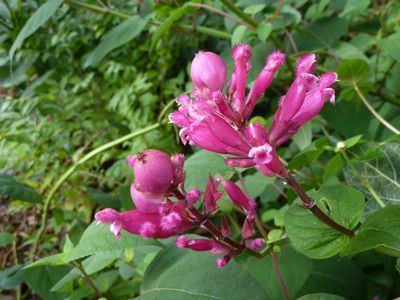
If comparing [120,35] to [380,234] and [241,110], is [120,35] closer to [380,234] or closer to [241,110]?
[241,110]

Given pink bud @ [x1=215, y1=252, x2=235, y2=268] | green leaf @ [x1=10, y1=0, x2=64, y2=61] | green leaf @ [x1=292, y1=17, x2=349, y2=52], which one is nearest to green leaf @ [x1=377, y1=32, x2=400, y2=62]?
green leaf @ [x1=292, y1=17, x2=349, y2=52]

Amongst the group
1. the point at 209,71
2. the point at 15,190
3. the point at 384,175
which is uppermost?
the point at 209,71

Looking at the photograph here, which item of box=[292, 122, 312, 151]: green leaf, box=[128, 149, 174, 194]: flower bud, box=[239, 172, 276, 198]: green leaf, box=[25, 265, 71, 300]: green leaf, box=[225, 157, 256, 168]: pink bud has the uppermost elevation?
box=[128, 149, 174, 194]: flower bud

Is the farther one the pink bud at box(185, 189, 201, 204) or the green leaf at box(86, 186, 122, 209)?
the green leaf at box(86, 186, 122, 209)

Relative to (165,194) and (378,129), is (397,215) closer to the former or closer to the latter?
(165,194)

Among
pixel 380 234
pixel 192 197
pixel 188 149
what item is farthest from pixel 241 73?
pixel 188 149

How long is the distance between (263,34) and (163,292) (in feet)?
2.47

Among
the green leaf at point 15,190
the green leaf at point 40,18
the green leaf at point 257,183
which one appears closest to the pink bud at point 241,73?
the green leaf at point 257,183

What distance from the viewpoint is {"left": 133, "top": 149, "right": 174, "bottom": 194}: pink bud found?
394 millimetres

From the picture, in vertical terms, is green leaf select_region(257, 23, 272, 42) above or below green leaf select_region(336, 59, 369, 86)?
above

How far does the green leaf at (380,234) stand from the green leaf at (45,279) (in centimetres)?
76

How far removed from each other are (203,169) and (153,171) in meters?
0.25

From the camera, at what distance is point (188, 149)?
1.77 meters

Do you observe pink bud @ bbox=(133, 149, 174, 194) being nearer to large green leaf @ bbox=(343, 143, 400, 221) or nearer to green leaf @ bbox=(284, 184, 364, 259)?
green leaf @ bbox=(284, 184, 364, 259)
